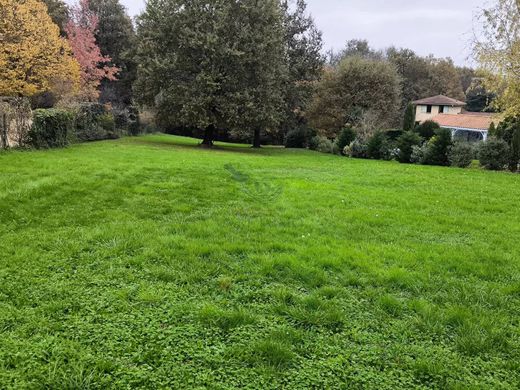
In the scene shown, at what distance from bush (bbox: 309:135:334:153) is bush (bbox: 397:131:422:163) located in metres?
6.03

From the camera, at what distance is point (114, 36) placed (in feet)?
101

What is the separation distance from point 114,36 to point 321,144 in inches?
697

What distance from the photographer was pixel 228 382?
102 inches

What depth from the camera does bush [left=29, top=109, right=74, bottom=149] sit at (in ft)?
45.0

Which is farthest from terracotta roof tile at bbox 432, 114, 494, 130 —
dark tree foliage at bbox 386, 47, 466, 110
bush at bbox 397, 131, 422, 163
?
bush at bbox 397, 131, 422, 163

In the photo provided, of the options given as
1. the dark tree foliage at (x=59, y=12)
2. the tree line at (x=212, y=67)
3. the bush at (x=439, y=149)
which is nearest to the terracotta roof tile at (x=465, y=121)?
the tree line at (x=212, y=67)

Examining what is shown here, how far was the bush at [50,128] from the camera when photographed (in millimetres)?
13719

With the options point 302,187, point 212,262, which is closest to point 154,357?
point 212,262

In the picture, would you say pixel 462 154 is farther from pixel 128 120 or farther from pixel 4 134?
pixel 128 120

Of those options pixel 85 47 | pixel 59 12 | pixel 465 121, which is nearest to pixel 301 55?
pixel 85 47

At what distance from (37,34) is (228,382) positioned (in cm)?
1834

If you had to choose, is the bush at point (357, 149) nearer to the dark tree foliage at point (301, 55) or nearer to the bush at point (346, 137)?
the bush at point (346, 137)

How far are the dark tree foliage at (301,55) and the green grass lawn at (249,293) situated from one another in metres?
21.5

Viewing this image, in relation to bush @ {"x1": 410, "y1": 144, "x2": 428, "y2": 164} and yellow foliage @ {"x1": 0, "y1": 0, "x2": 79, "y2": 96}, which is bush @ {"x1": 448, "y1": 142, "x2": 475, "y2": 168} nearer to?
bush @ {"x1": 410, "y1": 144, "x2": 428, "y2": 164}
